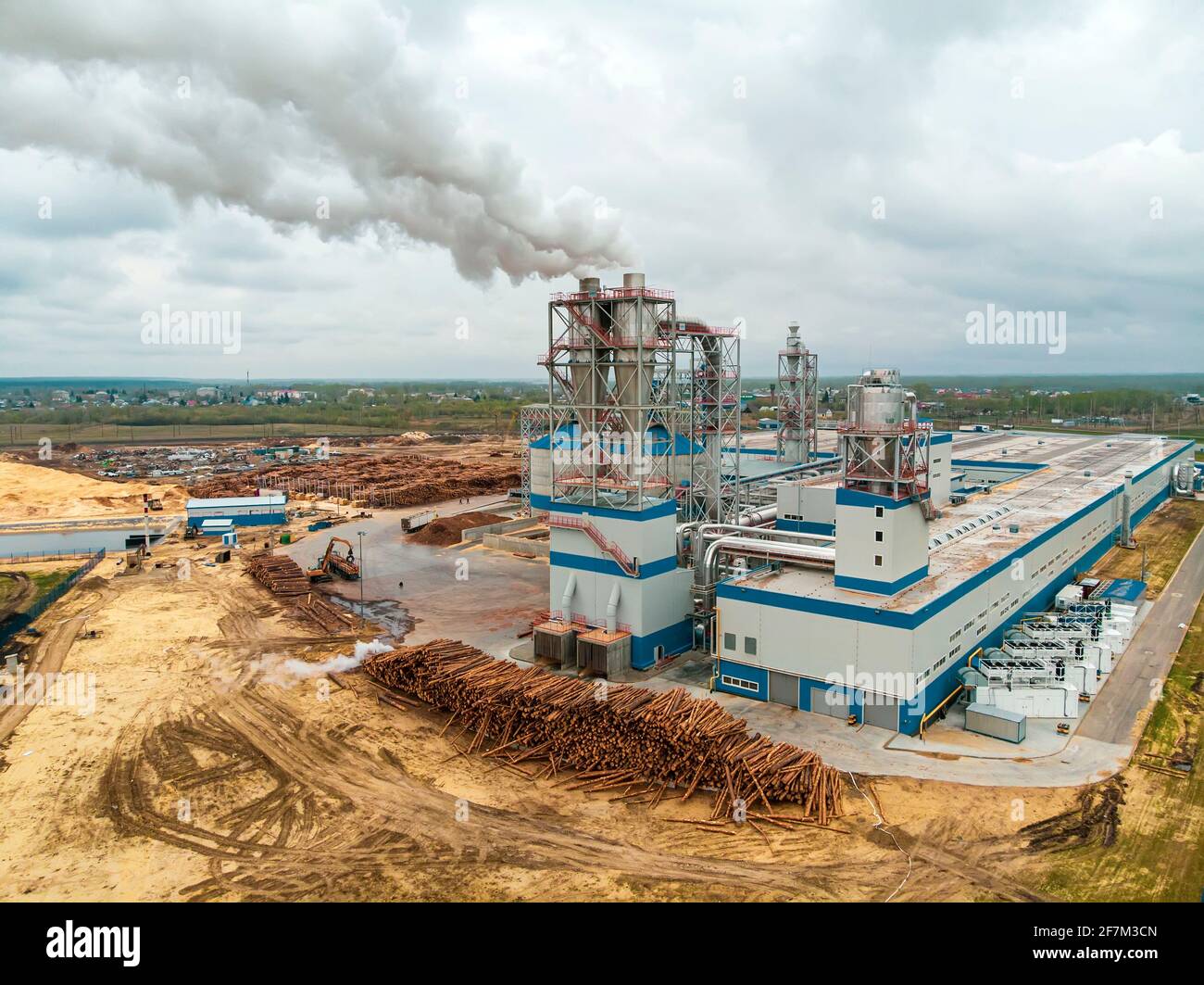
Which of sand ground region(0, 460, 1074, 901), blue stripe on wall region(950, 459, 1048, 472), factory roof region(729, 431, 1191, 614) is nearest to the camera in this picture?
sand ground region(0, 460, 1074, 901)

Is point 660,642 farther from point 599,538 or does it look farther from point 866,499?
point 866,499

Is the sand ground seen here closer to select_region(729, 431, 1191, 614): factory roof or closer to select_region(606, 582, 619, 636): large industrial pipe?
select_region(606, 582, 619, 636): large industrial pipe

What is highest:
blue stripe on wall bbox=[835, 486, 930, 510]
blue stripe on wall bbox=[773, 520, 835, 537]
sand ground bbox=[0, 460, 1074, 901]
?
blue stripe on wall bbox=[835, 486, 930, 510]

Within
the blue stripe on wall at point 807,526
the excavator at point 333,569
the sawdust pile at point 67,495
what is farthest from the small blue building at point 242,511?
the blue stripe on wall at point 807,526

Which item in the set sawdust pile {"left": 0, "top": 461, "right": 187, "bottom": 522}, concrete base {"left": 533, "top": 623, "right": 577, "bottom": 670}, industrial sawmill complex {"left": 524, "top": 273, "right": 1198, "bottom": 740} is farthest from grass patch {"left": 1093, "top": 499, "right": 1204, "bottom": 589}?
sawdust pile {"left": 0, "top": 461, "right": 187, "bottom": 522}

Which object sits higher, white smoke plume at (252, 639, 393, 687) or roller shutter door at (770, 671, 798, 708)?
roller shutter door at (770, 671, 798, 708)
